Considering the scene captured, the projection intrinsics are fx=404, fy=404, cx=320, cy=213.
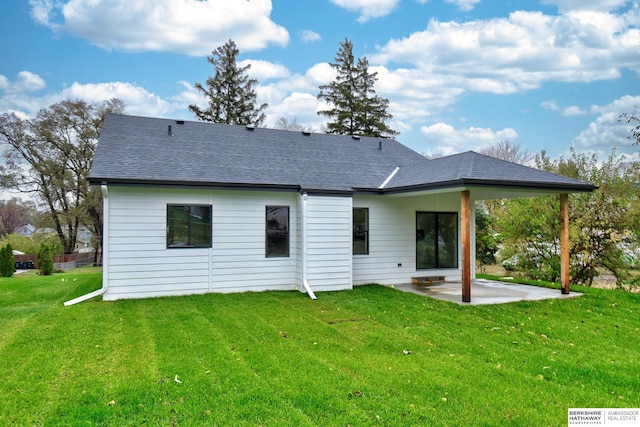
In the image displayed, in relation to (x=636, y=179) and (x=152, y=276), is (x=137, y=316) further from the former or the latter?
(x=636, y=179)

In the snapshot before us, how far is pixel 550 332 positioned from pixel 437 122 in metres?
22.6

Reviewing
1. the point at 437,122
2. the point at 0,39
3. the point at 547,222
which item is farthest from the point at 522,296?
the point at 0,39

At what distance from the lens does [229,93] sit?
2870 cm

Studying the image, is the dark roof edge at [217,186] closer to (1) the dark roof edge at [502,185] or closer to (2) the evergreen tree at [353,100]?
(1) the dark roof edge at [502,185]

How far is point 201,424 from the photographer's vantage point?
317 centimetres

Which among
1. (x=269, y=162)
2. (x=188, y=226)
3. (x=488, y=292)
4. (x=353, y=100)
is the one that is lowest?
(x=488, y=292)

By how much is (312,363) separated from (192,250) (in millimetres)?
5220

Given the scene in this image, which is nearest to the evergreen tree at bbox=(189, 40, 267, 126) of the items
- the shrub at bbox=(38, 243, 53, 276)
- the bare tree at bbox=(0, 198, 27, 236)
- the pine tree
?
the pine tree

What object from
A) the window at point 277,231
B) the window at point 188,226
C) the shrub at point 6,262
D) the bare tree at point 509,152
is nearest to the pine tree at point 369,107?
the bare tree at point 509,152

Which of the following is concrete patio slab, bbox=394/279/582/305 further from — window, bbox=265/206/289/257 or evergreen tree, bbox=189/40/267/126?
evergreen tree, bbox=189/40/267/126

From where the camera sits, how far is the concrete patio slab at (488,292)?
845cm

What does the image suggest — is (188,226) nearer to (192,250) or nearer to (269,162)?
(192,250)

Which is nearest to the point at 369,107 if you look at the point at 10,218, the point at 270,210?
the point at 270,210

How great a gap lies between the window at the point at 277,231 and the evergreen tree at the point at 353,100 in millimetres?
19059
